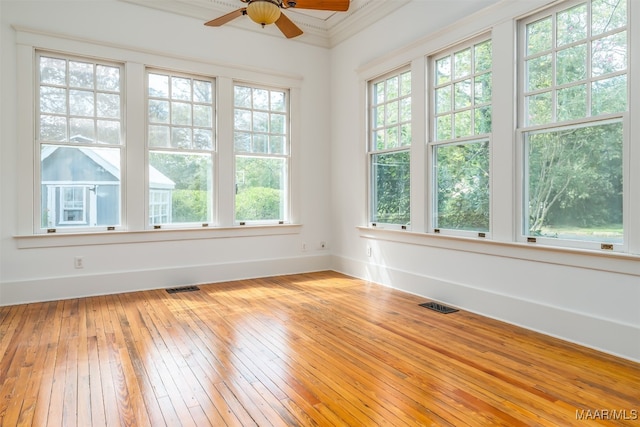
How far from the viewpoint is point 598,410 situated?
199 cm

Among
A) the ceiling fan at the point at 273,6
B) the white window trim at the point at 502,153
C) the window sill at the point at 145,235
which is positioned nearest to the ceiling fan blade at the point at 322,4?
the ceiling fan at the point at 273,6

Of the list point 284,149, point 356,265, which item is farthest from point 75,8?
point 356,265

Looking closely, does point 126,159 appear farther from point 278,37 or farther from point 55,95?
point 278,37

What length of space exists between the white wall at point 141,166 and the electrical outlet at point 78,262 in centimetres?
4

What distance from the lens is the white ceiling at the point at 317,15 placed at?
4.59 metres

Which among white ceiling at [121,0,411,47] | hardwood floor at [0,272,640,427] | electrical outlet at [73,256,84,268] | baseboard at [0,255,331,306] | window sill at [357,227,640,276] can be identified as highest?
white ceiling at [121,0,411,47]

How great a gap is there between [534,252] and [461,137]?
1.29m

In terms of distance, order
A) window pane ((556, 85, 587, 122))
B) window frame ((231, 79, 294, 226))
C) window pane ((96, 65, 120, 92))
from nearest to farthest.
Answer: window pane ((556, 85, 587, 122))
window pane ((96, 65, 120, 92))
window frame ((231, 79, 294, 226))

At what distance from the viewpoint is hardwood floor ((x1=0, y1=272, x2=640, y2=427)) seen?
1.96m

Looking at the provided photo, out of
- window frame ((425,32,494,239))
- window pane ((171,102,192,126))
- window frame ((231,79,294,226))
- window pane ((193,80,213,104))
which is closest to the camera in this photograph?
window frame ((425,32,494,239))

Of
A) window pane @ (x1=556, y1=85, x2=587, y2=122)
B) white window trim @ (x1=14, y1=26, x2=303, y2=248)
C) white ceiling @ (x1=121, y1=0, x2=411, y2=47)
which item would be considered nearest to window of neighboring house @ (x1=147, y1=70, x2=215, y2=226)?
white window trim @ (x1=14, y1=26, x2=303, y2=248)

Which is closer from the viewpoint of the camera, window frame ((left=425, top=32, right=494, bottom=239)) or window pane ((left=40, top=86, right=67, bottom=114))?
window frame ((left=425, top=32, right=494, bottom=239))

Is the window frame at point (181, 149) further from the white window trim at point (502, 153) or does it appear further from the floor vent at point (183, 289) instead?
the white window trim at point (502, 153)

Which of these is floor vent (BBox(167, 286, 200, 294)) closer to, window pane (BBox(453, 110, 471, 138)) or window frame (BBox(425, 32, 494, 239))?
window frame (BBox(425, 32, 494, 239))
